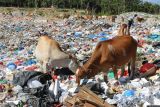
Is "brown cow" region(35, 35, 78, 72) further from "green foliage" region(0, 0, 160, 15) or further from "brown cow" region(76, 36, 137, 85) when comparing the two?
"green foliage" region(0, 0, 160, 15)

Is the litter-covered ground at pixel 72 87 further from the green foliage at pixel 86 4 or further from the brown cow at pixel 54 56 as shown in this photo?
the green foliage at pixel 86 4

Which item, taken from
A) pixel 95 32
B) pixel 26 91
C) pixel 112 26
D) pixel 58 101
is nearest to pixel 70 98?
pixel 58 101

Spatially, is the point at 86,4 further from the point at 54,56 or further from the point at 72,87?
the point at 72,87

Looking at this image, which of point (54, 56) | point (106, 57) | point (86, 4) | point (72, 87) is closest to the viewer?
point (72, 87)

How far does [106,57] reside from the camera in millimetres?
9484

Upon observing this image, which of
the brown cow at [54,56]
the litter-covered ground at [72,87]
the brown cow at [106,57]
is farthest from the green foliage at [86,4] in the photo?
the brown cow at [106,57]

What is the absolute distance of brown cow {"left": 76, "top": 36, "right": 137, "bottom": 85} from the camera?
30.9 feet

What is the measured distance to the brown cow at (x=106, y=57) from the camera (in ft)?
30.9

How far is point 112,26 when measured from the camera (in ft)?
68.8

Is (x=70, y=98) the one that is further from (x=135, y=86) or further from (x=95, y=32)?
(x=95, y=32)

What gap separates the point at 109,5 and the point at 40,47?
45.8 meters

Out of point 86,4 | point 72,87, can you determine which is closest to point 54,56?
point 72,87

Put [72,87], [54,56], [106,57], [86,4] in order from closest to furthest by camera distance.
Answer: [72,87], [106,57], [54,56], [86,4]

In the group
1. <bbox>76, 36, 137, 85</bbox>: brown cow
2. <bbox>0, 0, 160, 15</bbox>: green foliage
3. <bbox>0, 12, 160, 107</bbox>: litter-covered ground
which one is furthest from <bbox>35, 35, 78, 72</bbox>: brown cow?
<bbox>0, 0, 160, 15</bbox>: green foliage
